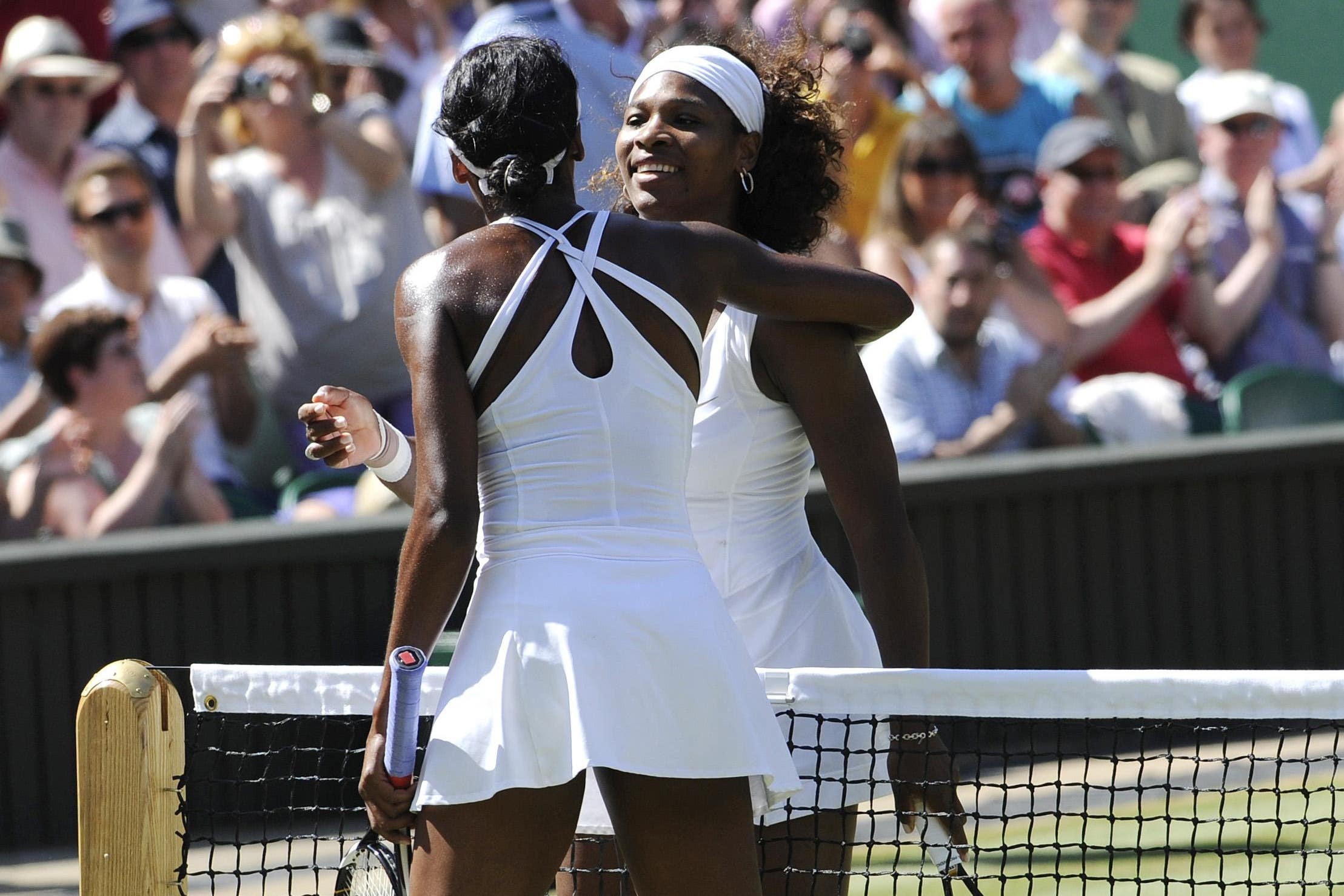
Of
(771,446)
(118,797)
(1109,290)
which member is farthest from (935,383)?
(118,797)

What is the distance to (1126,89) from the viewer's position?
916cm

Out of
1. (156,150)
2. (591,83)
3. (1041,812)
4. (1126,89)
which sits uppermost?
(1126,89)

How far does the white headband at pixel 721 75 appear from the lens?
A: 284 cm

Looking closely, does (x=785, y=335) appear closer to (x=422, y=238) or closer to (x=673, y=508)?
(x=673, y=508)

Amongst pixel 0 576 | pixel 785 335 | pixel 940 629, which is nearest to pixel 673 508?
pixel 785 335

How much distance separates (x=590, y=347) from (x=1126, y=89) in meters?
7.50

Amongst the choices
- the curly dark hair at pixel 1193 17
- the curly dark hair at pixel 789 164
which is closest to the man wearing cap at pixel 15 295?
the curly dark hair at pixel 789 164

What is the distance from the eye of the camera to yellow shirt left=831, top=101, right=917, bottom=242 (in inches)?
306

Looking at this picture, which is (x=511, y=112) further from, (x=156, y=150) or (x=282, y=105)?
(x=156, y=150)

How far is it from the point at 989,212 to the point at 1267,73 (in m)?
3.76

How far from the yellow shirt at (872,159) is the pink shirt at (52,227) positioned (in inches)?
108

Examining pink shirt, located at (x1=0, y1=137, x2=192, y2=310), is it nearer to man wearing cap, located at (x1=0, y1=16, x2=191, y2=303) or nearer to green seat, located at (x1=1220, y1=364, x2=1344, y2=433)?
man wearing cap, located at (x1=0, y1=16, x2=191, y2=303)

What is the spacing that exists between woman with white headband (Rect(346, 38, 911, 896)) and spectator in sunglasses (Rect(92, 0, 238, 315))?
5089 mm

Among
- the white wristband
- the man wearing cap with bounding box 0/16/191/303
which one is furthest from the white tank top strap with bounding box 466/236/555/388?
the man wearing cap with bounding box 0/16/191/303
